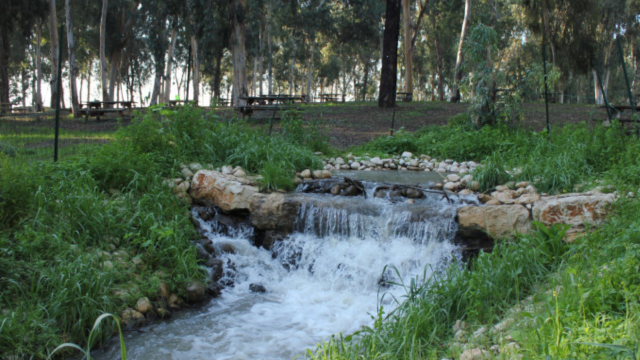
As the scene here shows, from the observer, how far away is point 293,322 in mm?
4723

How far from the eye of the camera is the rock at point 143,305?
465cm

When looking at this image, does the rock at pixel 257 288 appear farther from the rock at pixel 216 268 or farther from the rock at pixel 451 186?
the rock at pixel 451 186

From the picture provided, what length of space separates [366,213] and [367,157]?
3.76 m

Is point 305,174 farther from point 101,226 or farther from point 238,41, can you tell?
point 238,41

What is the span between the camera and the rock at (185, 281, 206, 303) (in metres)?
5.08

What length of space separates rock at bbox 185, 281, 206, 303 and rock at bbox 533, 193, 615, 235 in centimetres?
389

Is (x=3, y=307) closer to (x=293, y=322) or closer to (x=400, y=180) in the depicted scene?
(x=293, y=322)

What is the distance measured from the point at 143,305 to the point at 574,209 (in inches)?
188

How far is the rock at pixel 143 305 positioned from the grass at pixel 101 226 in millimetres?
68

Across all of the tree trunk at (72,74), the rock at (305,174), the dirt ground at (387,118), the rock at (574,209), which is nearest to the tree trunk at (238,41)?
the dirt ground at (387,118)

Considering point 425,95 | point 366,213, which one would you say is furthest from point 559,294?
point 425,95

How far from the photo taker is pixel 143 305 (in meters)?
4.67

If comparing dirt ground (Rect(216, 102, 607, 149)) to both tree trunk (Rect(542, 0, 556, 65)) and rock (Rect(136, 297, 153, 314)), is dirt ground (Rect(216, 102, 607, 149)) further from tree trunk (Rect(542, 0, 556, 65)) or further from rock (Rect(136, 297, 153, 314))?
tree trunk (Rect(542, 0, 556, 65))

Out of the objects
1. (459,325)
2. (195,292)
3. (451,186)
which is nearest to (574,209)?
(451,186)
